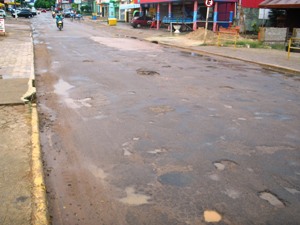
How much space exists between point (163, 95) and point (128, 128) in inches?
112

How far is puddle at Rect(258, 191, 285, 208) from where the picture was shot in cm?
423

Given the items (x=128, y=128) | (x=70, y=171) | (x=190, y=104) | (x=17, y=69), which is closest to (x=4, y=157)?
(x=70, y=171)

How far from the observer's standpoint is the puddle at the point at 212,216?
12.7 feet

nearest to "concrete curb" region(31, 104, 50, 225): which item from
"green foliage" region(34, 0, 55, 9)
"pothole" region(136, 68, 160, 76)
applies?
"pothole" region(136, 68, 160, 76)

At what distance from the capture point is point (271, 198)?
171 inches

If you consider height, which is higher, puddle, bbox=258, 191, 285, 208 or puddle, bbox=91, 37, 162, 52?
puddle, bbox=91, 37, 162, 52

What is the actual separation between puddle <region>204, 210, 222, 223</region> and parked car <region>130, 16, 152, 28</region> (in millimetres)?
42055

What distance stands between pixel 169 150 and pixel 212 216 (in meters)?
1.91

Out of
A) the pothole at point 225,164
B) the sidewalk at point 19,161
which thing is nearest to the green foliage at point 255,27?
the sidewalk at point 19,161

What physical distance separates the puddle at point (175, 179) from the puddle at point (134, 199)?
449 mm

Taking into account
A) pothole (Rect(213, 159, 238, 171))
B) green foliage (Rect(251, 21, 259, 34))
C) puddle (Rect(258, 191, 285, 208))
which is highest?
green foliage (Rect(251, 21, 259, 34))

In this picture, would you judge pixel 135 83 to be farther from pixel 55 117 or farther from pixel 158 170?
pixel 158 170

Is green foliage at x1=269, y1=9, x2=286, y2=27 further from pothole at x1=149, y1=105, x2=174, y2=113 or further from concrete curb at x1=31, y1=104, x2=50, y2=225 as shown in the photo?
concrete curb at x1=31, y1=104, x2=50, y2=225

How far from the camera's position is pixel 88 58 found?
53.7 feet
